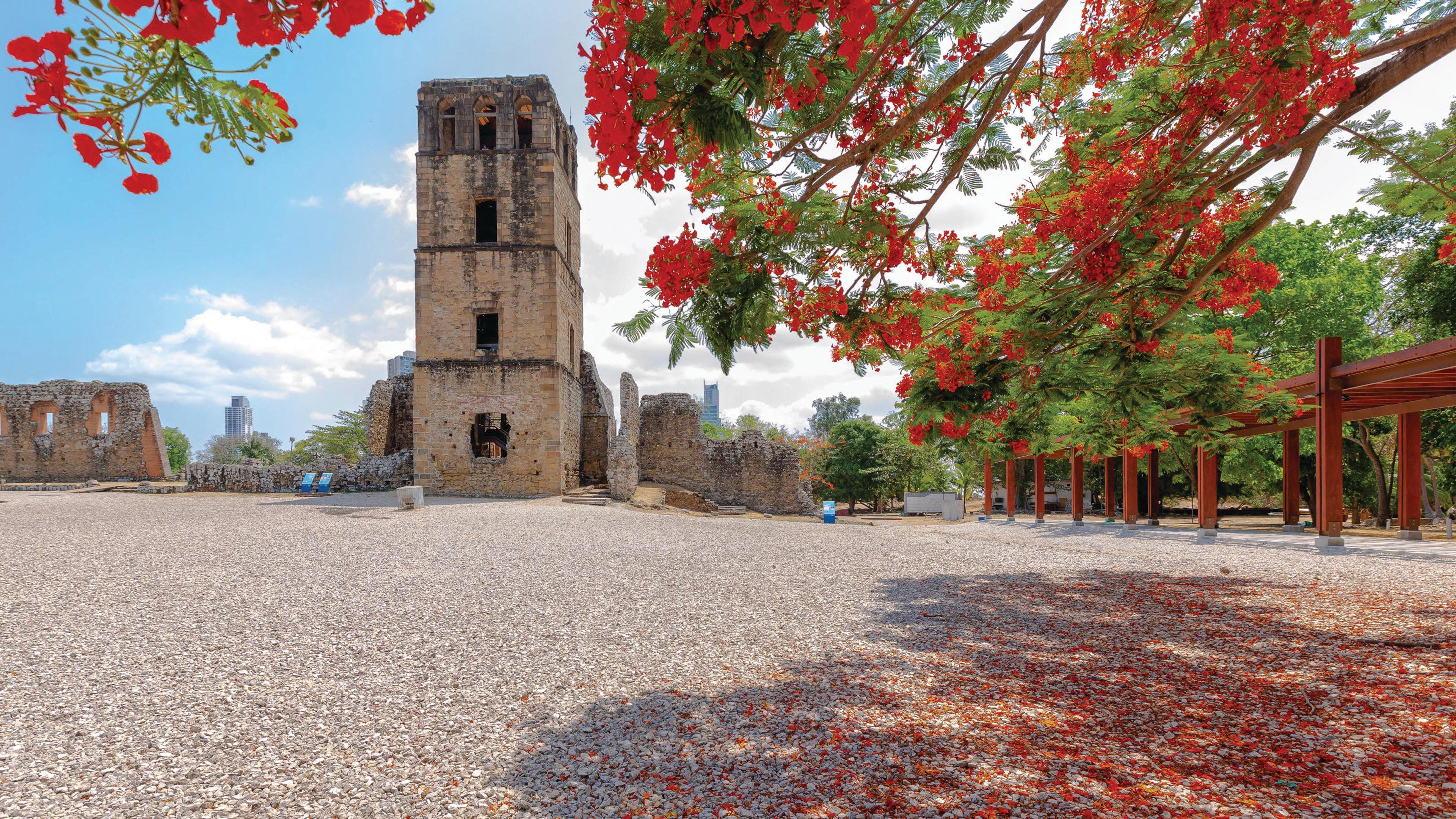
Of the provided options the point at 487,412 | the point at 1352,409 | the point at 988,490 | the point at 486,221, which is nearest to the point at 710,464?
the point at 487,412

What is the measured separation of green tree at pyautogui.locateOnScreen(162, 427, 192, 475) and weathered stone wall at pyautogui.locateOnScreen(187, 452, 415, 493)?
Answer: 127ft

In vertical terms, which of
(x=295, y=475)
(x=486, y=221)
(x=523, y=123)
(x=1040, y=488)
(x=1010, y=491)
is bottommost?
(x=1010, y=491)

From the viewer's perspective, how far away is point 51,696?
3.34 meters

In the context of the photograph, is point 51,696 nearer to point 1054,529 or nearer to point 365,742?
point 365,742

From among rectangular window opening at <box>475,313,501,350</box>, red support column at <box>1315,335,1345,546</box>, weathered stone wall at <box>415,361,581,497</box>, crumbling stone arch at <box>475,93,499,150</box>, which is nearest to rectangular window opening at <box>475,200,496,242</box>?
crumbling stone arch at <box>475,93,499,150</box>

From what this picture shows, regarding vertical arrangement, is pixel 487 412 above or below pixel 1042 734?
above

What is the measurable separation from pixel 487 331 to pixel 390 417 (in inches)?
254

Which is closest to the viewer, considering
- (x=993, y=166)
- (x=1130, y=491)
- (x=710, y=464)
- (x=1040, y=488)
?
(x=993, y=166)

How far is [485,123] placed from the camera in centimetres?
2252

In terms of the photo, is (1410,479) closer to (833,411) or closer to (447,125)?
(447,125)

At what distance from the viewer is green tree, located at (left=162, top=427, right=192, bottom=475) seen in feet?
160

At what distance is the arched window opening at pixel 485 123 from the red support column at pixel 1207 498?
70.6 ft

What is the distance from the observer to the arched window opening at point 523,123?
66.6 feet

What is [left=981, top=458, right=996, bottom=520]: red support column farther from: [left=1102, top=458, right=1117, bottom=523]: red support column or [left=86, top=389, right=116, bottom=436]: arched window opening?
[left=86, top=389, right=116, bottom=436]: arched window opening
